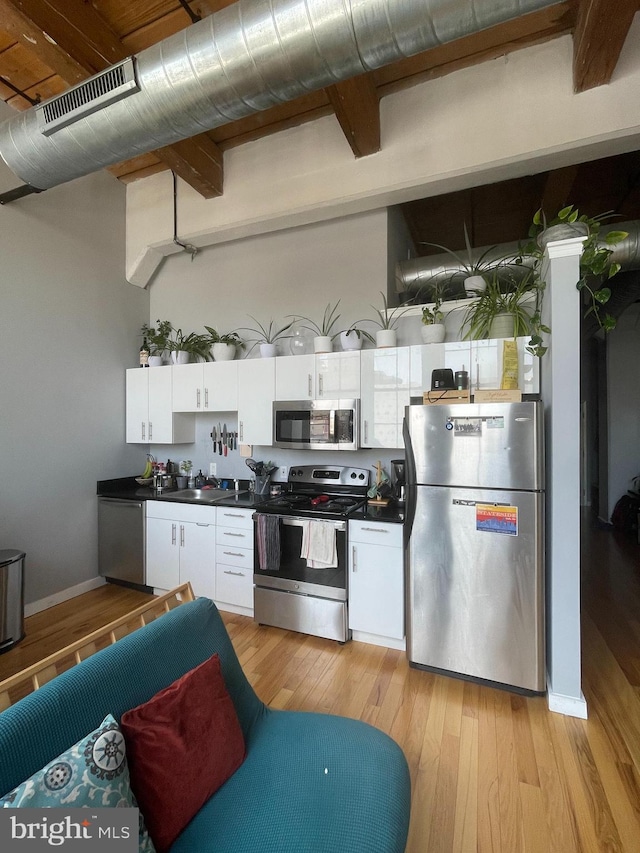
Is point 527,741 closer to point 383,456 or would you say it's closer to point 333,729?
point 333,729

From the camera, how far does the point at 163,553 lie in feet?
11.2

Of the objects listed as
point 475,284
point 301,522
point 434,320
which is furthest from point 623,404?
point 301,522

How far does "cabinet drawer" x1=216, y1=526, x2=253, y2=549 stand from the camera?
3.03m

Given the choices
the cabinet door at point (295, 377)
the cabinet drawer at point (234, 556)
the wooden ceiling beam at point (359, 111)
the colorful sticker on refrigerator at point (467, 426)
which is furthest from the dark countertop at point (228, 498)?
the wooden ceiling beam at point (359, 111)

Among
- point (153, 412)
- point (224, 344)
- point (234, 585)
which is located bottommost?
point (234, 585)

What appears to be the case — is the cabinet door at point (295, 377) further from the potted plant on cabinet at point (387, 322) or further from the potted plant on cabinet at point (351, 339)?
the potted plant on cabinet at point (387, 322)

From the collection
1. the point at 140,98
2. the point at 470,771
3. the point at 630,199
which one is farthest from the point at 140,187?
the point at 470,771

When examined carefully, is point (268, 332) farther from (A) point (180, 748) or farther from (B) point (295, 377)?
(A) point (180, 748)

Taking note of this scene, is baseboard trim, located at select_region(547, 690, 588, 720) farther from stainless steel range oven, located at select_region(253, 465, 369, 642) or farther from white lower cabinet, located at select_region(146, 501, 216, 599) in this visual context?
white lower cabinet, located at select_region(146, 501, 216, 599)

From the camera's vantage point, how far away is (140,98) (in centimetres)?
203

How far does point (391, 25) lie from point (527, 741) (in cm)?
319

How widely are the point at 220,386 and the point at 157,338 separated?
1.04 m

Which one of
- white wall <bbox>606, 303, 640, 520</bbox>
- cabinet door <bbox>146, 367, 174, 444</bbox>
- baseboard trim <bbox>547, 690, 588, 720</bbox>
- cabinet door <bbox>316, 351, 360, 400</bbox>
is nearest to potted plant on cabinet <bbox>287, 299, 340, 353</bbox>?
cabinet door <bbox>316, 351, 360, 400</bbox>

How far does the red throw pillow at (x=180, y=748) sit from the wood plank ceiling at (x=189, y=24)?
3.08m
